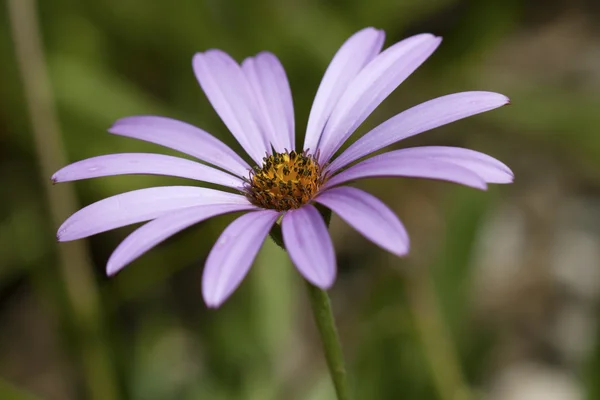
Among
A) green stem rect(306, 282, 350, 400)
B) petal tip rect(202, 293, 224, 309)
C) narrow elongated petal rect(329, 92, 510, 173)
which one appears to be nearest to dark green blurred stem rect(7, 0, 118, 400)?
green stem rect(306, 282, 350, 400)

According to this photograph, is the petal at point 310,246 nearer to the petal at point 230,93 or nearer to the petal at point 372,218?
the petal at point 372,218

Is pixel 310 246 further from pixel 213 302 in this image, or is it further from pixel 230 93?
pixel 230 93

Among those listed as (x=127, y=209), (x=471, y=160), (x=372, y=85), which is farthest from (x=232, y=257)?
(x=372, y=85)

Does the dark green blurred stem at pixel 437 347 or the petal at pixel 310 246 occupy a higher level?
the petal at pixel 310 246

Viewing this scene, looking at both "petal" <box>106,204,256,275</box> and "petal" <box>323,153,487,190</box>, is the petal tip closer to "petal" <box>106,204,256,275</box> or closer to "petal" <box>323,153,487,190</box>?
"petal" <box>106,204,256,275</box>

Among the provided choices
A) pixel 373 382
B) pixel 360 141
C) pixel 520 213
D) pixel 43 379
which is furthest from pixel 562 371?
pixel 43 379

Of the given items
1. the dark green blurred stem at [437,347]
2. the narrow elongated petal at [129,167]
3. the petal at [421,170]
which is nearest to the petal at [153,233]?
the narrow elongated petal at [129,167]
